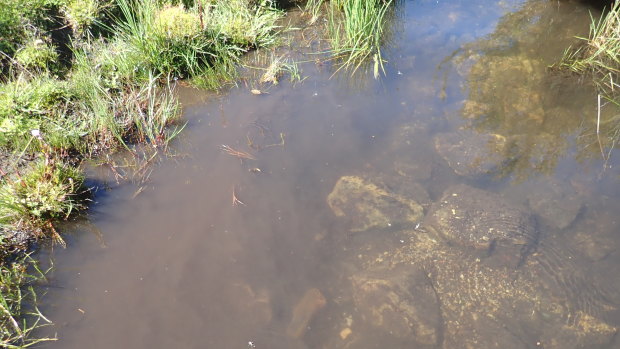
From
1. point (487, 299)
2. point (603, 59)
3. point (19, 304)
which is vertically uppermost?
point (603, 59)

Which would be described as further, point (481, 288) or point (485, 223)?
point (485, 223)

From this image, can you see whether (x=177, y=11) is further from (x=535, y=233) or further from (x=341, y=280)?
(x=535, y=233)

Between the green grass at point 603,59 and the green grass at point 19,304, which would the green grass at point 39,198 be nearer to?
the green grass at point 19,304

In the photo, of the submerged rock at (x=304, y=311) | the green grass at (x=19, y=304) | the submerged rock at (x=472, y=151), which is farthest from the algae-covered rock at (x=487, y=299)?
the green grass at (x=19, y=304)

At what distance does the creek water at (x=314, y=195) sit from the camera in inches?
115

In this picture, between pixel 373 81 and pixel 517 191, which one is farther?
pixel 373 81

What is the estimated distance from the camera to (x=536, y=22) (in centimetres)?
580

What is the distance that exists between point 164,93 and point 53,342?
2.72m

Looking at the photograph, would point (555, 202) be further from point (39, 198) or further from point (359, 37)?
point (39, 198)

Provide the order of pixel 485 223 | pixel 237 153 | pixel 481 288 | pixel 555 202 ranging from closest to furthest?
pixel 481 288 < pixel 485 223 < pixel 555 202 < pixel 237 153

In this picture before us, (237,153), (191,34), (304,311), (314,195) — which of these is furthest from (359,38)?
(304,311)

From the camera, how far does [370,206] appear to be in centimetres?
365

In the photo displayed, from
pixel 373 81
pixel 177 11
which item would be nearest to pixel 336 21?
pixel 373 81

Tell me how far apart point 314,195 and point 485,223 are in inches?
54.1
